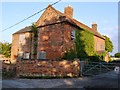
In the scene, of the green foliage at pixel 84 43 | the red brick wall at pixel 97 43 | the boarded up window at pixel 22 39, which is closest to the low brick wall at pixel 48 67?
the green foliage at pixel 84 43

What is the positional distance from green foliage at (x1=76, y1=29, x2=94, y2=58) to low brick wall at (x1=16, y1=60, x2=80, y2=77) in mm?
8606

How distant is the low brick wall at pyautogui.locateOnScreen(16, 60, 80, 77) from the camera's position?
59.3 ft

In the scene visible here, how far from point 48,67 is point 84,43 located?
11027 millimetres

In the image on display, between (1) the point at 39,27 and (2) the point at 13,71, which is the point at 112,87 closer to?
(2) the point at 13,71

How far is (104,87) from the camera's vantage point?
10.9m

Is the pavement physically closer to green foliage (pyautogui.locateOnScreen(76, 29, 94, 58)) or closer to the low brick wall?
the low brick wall

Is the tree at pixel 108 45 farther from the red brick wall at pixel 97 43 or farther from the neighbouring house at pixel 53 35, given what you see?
the neighbouring house at pixel 53 35

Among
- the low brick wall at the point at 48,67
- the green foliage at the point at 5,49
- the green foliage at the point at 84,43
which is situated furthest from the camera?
the green foliage at the point at 5,49

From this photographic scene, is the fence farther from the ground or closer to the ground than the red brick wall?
closer to the ground

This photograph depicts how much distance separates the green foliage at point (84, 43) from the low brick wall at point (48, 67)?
8606 mm

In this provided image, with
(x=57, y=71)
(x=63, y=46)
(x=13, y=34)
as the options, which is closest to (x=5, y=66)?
(x=57, y=71)

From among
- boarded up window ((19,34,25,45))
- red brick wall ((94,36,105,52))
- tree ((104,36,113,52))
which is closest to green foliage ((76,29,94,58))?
red brick wall ((94,36,105,52))

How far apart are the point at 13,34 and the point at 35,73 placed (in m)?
20.4

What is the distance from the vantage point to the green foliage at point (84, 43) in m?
27.0
